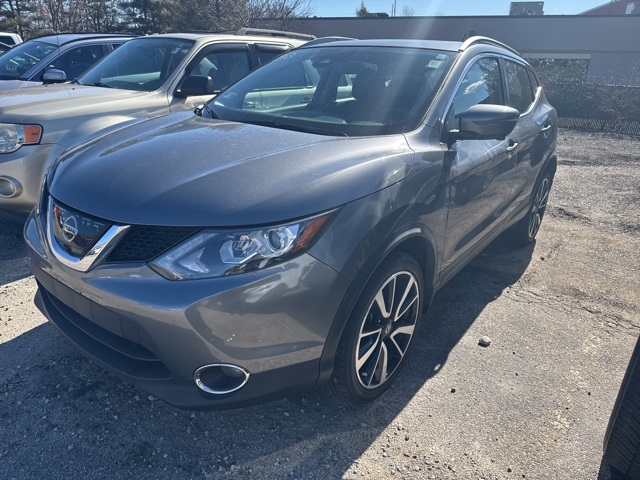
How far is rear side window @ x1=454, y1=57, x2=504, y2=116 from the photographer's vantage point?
294 centimetres

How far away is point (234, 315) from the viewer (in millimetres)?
1822

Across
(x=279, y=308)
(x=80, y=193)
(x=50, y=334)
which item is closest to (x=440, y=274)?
(x=279, y=308)

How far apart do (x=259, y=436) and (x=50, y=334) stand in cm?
156

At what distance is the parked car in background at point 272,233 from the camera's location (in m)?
1.86

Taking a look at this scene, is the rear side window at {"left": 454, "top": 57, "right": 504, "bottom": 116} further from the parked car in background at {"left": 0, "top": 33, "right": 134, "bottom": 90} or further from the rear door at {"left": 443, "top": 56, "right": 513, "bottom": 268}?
the parked car in background at {"left": 0, "top": 33, "right": 134, "bottom": 90}

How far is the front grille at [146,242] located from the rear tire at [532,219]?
3467 mm

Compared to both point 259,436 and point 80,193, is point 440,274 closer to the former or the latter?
point 259,436

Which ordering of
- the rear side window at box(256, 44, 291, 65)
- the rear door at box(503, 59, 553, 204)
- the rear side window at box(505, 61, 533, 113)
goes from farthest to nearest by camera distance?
the rear side window at box(256, 44, 291, 65) → the rear side window at box(505, 61, 533, 113) → the rear door at box(503, 59, 553, 204)

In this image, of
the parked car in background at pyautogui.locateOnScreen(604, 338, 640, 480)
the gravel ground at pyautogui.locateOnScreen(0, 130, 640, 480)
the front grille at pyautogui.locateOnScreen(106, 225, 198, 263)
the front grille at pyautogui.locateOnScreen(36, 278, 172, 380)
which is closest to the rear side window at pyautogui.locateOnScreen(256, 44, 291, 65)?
the gravel ground at pyautogui.locateOnScreen(0, 130, 640, 480)

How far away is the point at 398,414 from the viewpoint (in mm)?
2512

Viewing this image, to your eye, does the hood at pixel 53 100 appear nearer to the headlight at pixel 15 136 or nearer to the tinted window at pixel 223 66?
the headlight at pixel 15 136

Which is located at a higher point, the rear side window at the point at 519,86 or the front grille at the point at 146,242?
the rear side window at the point at 519,86

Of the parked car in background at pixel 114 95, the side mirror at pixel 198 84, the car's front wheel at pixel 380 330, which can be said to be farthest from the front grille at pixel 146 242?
the side mirror at pixel 198 84

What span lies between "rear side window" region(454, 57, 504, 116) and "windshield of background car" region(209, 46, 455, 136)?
17 cm
